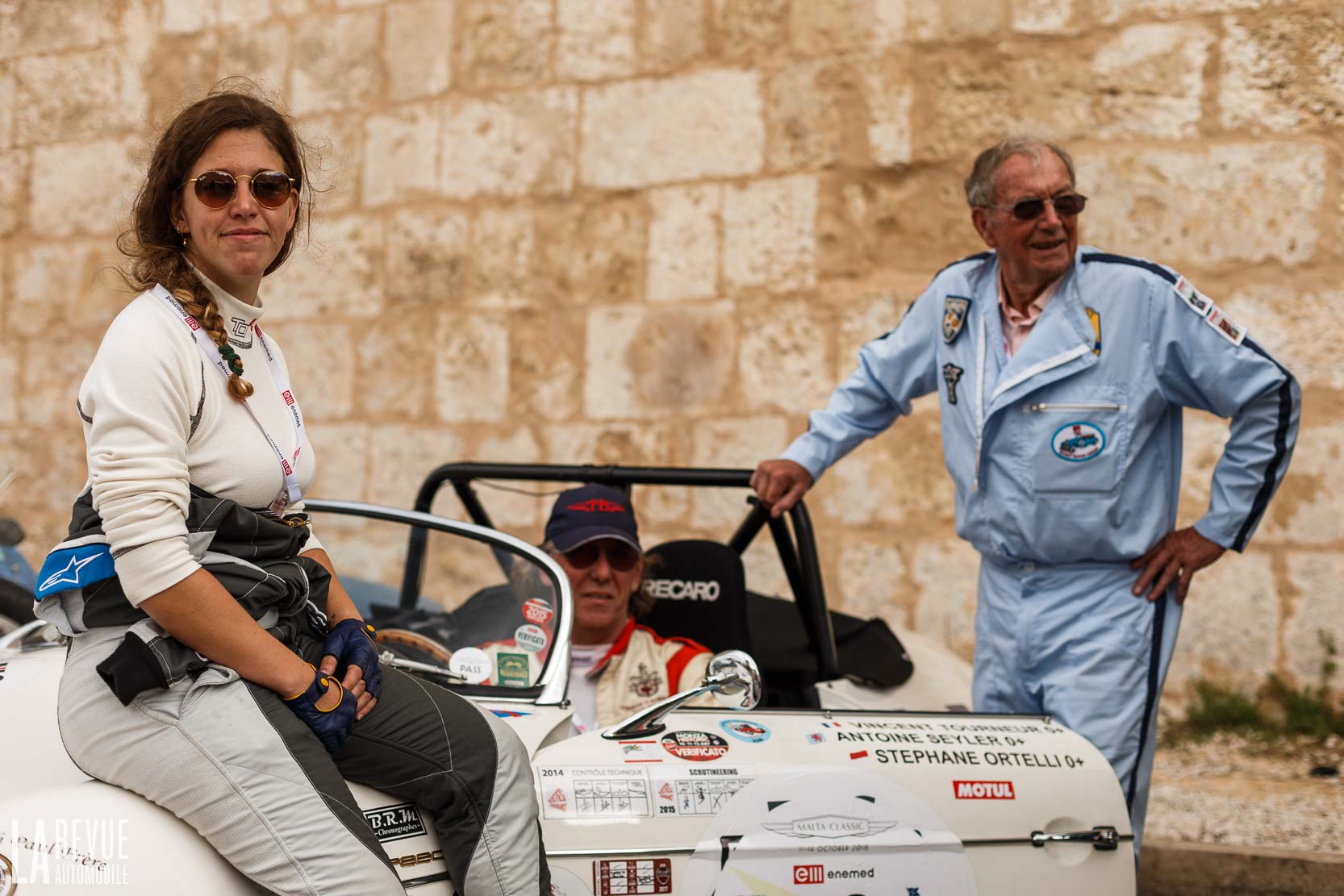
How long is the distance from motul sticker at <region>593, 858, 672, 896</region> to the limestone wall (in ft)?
12.9

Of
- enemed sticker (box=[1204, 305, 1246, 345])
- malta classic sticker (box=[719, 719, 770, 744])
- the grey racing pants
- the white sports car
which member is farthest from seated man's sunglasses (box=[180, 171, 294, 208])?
enemed sticker (box=[1204, 305, 1246, 345])

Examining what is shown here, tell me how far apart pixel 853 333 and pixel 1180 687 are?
2.21 m

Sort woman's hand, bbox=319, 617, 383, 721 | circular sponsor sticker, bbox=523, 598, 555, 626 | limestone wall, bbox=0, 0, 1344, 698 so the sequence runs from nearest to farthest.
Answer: woman's hand, bbox=319, 617, 383, 721, circular sponsor sticker, bbox=523, 598, 555, 626, limestone wall, bbox=0, 0, 1344, 698

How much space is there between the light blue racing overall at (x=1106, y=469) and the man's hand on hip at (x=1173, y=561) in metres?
0.03

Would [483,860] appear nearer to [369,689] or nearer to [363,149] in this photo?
[369,689]

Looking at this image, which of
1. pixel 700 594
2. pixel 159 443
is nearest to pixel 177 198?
pixel 159 443

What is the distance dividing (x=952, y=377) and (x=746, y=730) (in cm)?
136

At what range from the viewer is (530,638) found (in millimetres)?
3012

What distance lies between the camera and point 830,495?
6.45m

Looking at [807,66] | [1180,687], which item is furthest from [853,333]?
[1180,687]

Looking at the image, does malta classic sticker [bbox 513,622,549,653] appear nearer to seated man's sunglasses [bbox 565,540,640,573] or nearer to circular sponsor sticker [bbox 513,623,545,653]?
circular sponsor sticker [bbox 513,623,545,653]

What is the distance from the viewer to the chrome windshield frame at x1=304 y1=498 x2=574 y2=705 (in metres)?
2.90

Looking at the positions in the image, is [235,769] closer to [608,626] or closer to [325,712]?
[325,712]

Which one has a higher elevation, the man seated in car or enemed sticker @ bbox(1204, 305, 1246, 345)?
enemed sticker @ bbox(1204, 305, 1246, 345)
